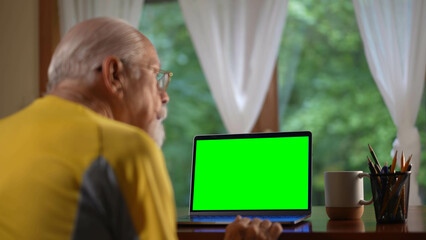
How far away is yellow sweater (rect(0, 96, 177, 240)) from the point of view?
87 cm

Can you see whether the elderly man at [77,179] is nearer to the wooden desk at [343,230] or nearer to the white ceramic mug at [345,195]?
the wooden desk at [343,230]

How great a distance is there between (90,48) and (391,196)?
91cm

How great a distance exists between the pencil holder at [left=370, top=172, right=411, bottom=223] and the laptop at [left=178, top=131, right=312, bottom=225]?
0.23 meters

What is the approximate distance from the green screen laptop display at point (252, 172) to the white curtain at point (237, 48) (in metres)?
1.66

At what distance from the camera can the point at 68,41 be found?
1.17m

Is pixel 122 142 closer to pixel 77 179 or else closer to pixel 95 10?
pixel 77 179

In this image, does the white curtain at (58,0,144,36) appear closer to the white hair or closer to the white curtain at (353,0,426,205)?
the white curtain at (353,0,426,205)

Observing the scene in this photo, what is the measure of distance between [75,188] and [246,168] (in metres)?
1.01

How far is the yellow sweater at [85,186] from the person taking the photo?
0.87 m

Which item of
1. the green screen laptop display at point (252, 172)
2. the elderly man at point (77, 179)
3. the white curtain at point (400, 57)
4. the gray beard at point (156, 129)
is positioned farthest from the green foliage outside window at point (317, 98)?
the elderly man at point (77, 179)

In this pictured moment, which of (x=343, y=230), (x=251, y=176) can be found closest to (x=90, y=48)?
(x=343, y=230)

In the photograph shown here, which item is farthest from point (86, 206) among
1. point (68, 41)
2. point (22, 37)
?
point (22, 37)

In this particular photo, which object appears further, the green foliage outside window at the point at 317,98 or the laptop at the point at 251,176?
the green foliage outside window at the point at 317,98

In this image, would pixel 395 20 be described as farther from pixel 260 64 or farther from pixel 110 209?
pixel 110 209
